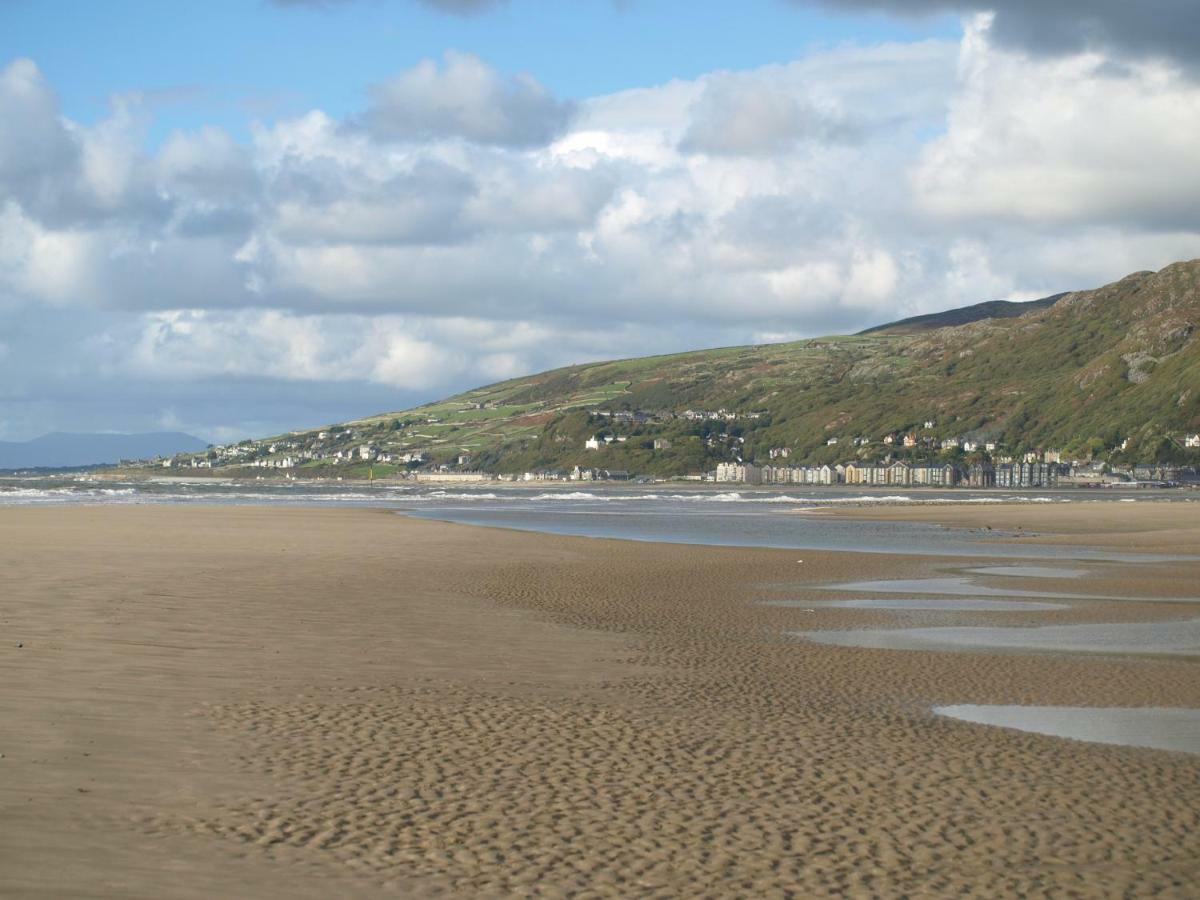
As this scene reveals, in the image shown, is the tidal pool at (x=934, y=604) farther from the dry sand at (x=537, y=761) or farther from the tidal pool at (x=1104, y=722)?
the tidal pool at (x=1104, y=722)

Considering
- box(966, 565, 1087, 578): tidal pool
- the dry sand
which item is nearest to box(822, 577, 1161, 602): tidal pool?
box(966, 565, 1087, 578): tidal pool

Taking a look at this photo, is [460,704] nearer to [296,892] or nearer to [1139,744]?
[296,892]

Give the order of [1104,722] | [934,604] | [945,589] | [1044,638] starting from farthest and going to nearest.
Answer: [945,589] < [934,604] < [1044,638] < [1104,722]

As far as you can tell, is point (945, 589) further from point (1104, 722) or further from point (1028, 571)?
point (1104, 722)

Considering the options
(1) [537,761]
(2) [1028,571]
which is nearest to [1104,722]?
(1) [537,761]

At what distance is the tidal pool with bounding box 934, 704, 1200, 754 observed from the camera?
470 inches

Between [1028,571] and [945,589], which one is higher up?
[945,589]

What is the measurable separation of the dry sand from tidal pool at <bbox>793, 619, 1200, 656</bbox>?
90 centimetres

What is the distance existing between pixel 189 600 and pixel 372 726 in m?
10.2

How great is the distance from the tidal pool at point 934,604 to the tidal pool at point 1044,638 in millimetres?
2506

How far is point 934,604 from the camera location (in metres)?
23.9

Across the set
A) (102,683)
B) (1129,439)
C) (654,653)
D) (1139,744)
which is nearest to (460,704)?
(102,683)

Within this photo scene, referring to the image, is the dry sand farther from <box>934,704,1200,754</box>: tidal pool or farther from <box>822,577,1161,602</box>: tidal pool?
<box>822,577,1161,602</box>: tidal pool

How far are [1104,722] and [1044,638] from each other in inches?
257
